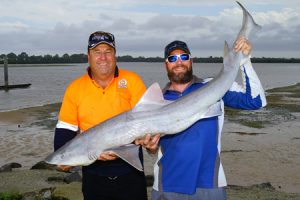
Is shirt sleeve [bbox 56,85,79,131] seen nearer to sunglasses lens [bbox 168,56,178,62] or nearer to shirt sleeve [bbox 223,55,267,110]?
sunglasses lens [bbox 168,56,178,62]

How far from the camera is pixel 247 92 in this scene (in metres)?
5.14

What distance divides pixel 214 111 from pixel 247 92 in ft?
1.98

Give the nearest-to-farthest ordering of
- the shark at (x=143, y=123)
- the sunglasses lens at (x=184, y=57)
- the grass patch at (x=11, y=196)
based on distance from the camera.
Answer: the shark at (x=143, y=123), the sunglasses lens at (x=184, y=57), the grass patch at (x=11, y=196)

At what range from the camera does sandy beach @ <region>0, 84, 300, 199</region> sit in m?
11.8

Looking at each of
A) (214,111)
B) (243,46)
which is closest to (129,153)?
(214,111)

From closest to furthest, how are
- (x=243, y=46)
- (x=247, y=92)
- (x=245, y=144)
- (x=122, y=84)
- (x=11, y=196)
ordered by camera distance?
1. (x=243, y=46)
2. (x=247, y=92)
3. (x=122, y=84)
4. (x=11, y=196)
5. (x=245, y=144)

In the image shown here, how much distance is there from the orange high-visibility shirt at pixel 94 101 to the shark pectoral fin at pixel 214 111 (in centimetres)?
97

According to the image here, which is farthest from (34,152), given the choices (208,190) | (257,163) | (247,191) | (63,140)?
(208,190)

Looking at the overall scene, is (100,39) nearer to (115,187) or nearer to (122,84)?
(122,84)

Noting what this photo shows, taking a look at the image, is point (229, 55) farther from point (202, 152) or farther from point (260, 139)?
point (260, 139)

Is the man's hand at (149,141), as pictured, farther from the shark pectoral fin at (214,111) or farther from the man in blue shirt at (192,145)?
the shark pectoral fin at (214,111)

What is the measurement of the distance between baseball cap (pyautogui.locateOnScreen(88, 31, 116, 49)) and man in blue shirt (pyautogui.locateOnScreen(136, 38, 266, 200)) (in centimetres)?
75

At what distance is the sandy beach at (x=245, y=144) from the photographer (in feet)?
38.8

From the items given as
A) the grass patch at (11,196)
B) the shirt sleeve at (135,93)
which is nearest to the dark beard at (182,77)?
the shirt sleeve at (135,93)
